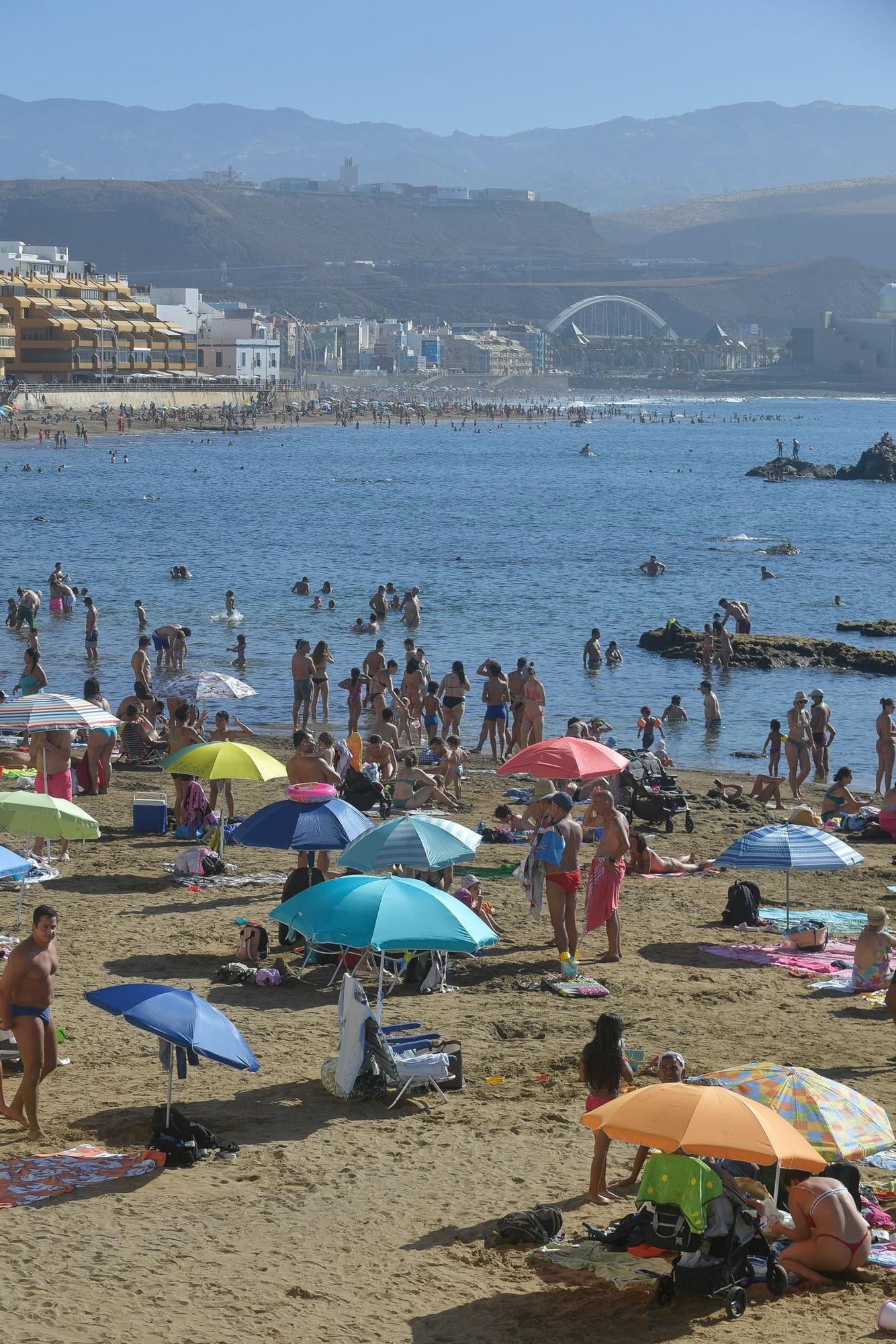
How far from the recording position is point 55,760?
14188 mm

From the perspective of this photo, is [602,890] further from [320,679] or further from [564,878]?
[320,679]

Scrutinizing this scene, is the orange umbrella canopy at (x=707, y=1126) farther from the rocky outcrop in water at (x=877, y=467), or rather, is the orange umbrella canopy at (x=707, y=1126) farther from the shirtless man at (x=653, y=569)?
the rocky outcrop in water at (x=877, y=467)

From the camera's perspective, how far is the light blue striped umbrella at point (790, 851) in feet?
38.5

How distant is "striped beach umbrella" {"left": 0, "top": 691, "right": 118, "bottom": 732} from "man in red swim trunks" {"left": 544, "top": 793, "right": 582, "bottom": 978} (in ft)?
16.3

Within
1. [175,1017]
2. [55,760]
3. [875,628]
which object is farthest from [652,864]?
[875,628]

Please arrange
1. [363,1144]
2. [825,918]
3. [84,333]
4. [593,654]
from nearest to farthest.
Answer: [363,1144] → [825,918] → [593,654] → [84,333]

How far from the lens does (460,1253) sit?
6918 mm

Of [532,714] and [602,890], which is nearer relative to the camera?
[602,890]

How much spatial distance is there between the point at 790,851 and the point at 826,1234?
5.15 m

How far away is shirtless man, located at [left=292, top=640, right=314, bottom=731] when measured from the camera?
22.7 meters

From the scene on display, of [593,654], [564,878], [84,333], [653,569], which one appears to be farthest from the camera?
[84,333]

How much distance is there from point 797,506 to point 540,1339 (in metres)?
73.0

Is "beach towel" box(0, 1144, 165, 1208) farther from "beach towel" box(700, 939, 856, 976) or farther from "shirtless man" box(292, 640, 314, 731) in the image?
"shirtless man" box(292, 640, 314, 731)

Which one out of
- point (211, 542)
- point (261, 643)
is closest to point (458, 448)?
point (211, 542)
